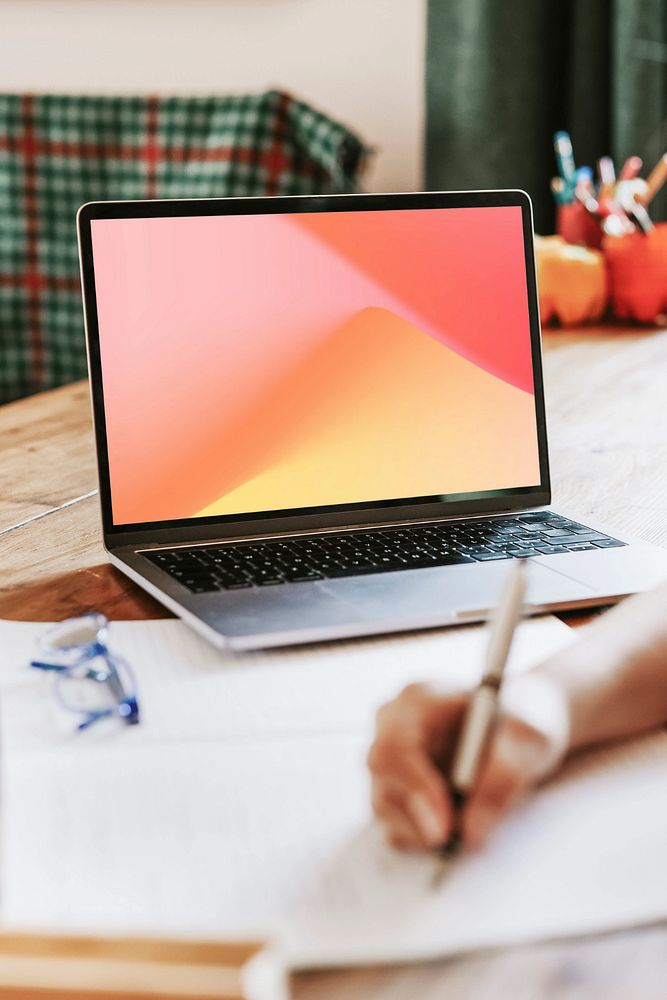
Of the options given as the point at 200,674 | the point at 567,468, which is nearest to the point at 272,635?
the point at 200,674

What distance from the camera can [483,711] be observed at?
0.46 metres

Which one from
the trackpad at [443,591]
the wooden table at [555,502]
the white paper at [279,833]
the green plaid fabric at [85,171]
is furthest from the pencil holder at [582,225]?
the white paper at [279,833]

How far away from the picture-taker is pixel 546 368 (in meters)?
1.52

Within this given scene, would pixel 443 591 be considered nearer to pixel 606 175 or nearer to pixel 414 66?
pixel 606 175

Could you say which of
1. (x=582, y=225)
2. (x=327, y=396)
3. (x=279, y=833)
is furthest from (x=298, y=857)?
(x=582, y=225)

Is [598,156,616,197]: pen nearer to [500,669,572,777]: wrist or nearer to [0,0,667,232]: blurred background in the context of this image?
[0,0,667,232]: blurred background

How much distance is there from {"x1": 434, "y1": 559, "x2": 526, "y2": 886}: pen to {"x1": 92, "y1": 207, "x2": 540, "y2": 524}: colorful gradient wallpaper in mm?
356

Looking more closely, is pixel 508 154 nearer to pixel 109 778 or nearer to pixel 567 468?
pixel 567 468

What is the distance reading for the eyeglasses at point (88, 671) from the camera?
557 mm

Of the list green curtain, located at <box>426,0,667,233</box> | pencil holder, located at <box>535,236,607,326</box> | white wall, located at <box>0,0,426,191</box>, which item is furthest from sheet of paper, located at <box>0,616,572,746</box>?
white wall, located at <box>0,0,426,191</box>

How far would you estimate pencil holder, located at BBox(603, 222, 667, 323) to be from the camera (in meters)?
A: 1.76

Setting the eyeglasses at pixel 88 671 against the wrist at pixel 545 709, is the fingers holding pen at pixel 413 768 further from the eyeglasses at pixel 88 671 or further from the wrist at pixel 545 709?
the eyeglasses at pixel 88 671

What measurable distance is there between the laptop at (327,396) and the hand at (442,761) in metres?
0.23

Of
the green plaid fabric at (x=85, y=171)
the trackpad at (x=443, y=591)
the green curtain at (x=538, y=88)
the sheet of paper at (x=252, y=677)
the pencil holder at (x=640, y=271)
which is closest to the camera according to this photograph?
the sheet of paper at (x=252, y=677)
